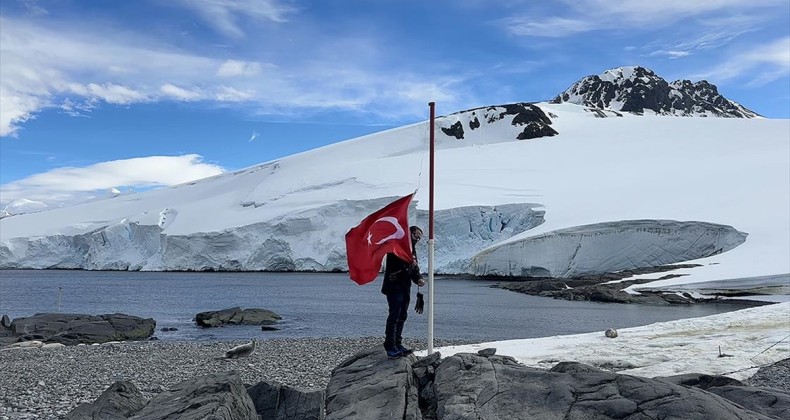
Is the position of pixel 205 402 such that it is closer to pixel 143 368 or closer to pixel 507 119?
pixel 143 368

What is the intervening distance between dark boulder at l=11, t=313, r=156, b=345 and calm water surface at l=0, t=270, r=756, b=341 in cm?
93

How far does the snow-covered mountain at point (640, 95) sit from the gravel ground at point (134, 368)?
162 m

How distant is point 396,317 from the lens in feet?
27.5

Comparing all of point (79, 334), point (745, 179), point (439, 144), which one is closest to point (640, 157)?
point (745, 179)

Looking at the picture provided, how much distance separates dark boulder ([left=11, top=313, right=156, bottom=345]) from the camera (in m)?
22.3

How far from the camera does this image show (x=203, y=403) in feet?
22.2

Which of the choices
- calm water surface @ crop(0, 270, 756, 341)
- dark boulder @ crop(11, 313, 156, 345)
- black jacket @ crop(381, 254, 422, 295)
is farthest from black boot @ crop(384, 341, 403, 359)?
dark boulder @ crop(11, 313, 156, 345)

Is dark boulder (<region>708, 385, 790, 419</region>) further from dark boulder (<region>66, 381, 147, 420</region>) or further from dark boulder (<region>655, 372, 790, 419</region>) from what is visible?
dark boulder (<region>66, 381, 147, 420</region>)

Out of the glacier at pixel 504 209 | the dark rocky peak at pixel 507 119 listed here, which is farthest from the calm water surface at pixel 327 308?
the dark rocky peak at pixel 507 119

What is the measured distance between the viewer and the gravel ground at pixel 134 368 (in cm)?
1038

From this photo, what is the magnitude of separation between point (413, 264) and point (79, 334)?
59.0 feet

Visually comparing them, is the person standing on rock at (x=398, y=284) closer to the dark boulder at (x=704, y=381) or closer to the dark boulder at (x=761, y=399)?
the dark boulder at (x=704, y=381)

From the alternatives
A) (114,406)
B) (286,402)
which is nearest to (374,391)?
(286,402)

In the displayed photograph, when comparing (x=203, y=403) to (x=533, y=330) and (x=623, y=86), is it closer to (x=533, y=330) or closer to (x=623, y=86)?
(x=533, y=330)
